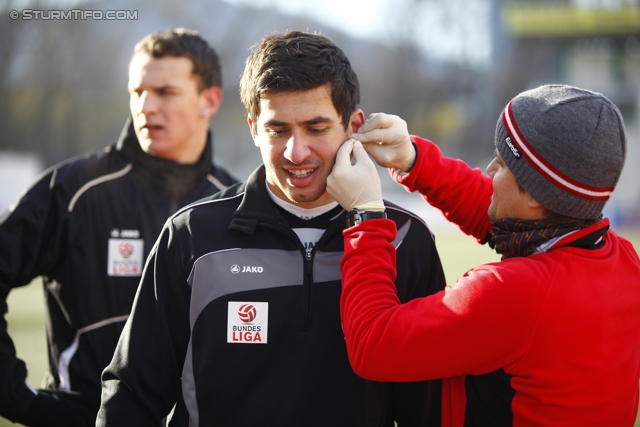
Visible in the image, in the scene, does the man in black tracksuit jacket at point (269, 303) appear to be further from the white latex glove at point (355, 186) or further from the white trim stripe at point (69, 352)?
the white trim stripe at point (69, 352)

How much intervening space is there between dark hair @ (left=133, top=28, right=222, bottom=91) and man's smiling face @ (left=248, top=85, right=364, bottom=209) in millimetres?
1547

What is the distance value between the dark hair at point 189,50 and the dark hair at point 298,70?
1373mm

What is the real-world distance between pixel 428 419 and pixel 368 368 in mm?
513

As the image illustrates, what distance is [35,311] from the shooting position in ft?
30.0

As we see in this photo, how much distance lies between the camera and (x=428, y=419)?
7.85ft

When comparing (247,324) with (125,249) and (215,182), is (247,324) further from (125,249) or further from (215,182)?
(215,182)

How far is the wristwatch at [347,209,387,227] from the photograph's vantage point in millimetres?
2203

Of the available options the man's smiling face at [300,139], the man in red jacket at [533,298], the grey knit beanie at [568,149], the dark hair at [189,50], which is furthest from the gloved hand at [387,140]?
the dark hair at [189,50]

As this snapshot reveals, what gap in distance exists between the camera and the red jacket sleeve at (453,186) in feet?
8.61

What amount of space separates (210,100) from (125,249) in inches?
43.7

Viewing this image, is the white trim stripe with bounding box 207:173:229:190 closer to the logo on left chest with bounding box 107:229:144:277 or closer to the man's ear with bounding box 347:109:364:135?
the logo on left chest with bounding box 107:229:144:277

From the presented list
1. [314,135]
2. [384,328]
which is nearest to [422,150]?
[314,135]

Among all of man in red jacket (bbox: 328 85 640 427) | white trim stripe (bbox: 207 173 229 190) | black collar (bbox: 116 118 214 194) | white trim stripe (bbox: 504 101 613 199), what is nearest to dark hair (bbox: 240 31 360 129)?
man in red jacket (bbox: 328 85 640 427)

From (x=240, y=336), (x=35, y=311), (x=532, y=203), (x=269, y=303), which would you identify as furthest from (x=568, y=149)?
(x=35, y=311)
